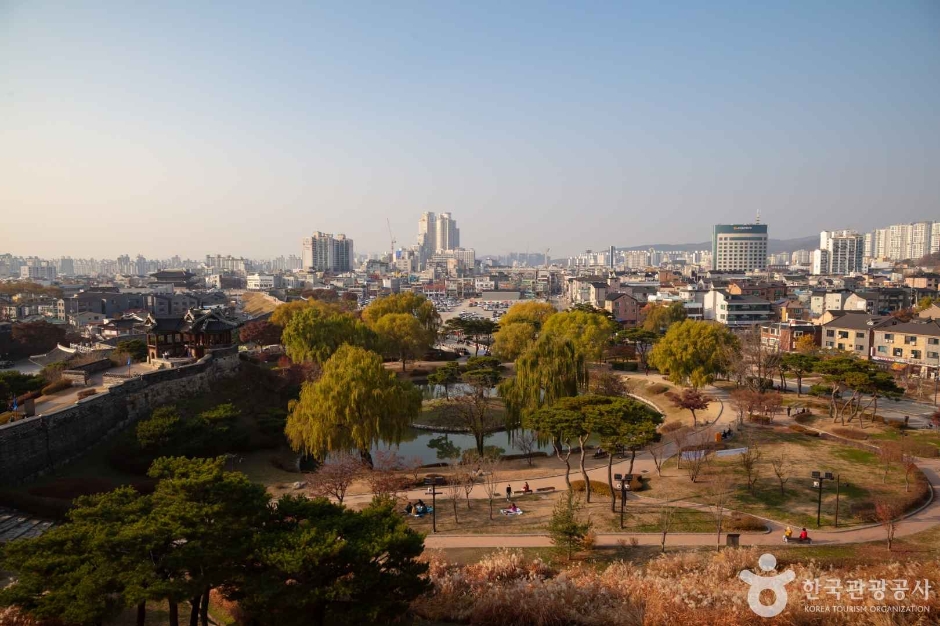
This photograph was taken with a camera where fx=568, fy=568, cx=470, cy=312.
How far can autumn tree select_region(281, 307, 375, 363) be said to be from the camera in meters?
31.7

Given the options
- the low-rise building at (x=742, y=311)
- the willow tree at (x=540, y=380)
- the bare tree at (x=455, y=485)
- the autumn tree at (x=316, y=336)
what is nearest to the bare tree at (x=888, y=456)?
the willow tree at (x=540, y=380)

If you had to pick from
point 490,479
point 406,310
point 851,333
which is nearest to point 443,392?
point 406,310

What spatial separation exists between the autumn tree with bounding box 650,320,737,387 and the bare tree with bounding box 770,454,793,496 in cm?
916

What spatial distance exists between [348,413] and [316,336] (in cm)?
1347

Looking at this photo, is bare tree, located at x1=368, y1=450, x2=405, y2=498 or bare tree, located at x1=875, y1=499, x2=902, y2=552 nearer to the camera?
bare tree, located at x1=875, y1=499, x2=902, y2=552

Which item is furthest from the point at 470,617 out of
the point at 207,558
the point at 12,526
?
the point at 12,526

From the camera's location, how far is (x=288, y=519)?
9320 mm

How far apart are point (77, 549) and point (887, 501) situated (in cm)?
1783

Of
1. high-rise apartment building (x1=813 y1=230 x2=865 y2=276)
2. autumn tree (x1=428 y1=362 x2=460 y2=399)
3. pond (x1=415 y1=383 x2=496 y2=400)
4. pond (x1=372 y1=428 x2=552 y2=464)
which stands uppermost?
high-rise apartment building (x1=813 y1=230 x2=865 y2=276)

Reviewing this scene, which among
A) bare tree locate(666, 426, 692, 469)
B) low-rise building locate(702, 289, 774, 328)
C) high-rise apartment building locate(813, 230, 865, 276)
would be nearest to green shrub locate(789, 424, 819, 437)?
bare tree locate(666, 426, 692, 469)

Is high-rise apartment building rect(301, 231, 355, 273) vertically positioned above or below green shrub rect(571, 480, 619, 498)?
Result: above

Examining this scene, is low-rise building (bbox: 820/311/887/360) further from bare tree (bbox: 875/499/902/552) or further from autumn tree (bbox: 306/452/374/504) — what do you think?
autumn tree (bbox: 306/452/374/504)

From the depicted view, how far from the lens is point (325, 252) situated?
177 m

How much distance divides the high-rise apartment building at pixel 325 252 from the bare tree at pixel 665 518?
163731 millimetres
